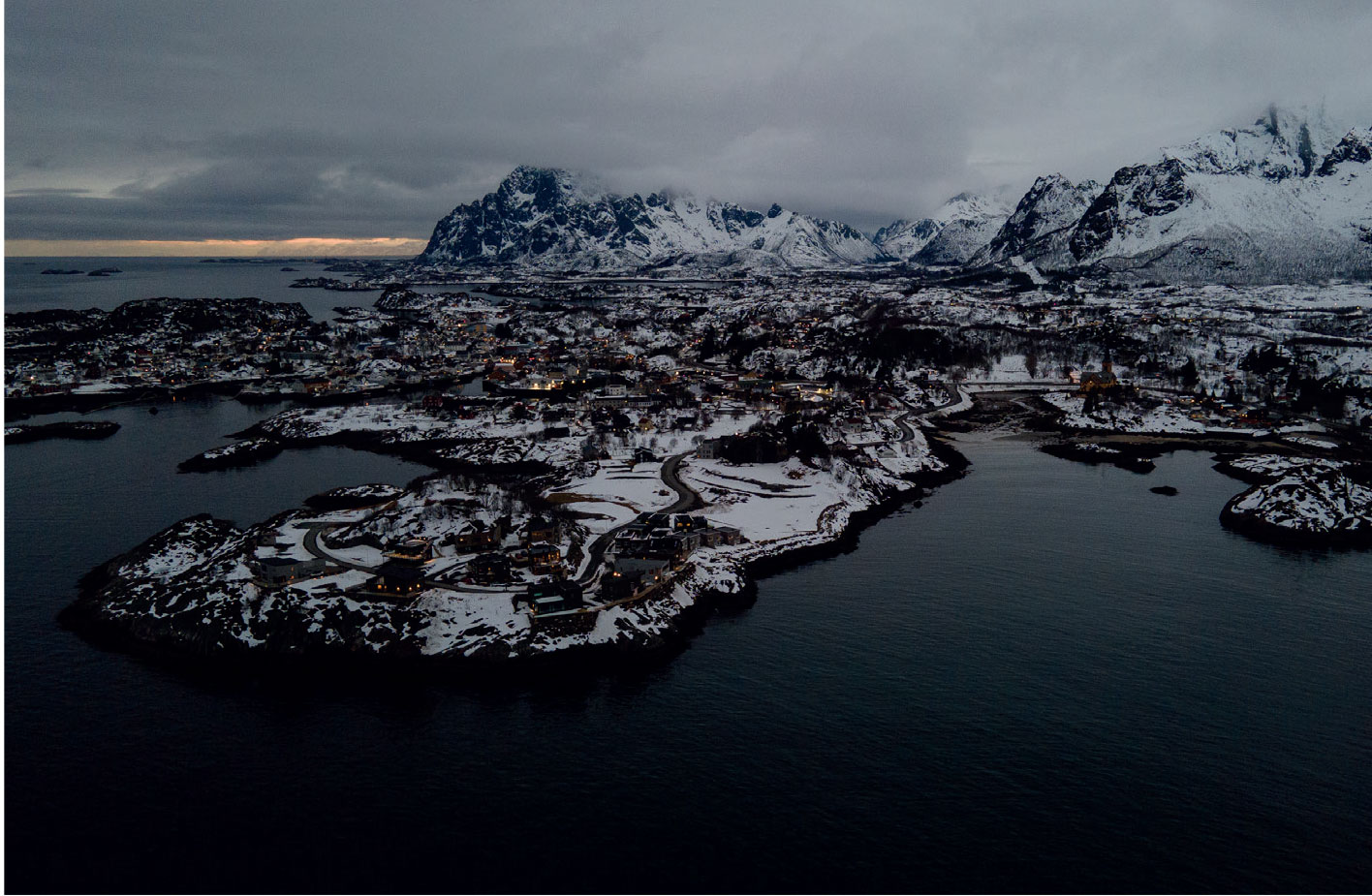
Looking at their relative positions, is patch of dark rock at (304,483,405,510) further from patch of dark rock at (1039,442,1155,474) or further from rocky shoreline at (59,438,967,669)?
patch of dark rock at (1039,442,1155,474)

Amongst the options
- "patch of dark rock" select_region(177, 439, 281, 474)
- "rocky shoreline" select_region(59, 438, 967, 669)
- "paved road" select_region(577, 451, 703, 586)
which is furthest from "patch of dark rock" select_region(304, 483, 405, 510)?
"patch of dark rock" select_region(177, 439, 281, 474)

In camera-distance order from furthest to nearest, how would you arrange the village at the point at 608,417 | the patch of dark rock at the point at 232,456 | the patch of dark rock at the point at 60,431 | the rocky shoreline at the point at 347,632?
the patch of dark rock at the point at 60,431 < the patch of dark rock at the point at 232,456 < the village at the point at 608,417 < the rocky shoreline at the point at 347,632

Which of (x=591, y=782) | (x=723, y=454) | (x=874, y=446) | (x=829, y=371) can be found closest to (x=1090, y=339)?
(x=829, y=371)

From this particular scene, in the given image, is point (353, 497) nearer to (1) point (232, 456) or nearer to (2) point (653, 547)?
(2) point (653, 547)

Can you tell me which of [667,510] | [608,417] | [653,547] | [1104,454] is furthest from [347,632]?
[1104,454]

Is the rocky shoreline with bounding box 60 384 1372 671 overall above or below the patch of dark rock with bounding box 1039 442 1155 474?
below

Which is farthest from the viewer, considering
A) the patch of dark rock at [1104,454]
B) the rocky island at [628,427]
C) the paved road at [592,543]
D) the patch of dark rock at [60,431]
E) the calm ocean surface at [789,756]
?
the patch of dark rock at [60,431]

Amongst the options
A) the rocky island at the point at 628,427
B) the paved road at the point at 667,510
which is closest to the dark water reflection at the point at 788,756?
the rocky island at the point at 628,427

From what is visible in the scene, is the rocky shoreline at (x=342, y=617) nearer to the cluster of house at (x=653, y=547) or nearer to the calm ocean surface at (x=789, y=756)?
the cluster of house at (x=653, y=547)
